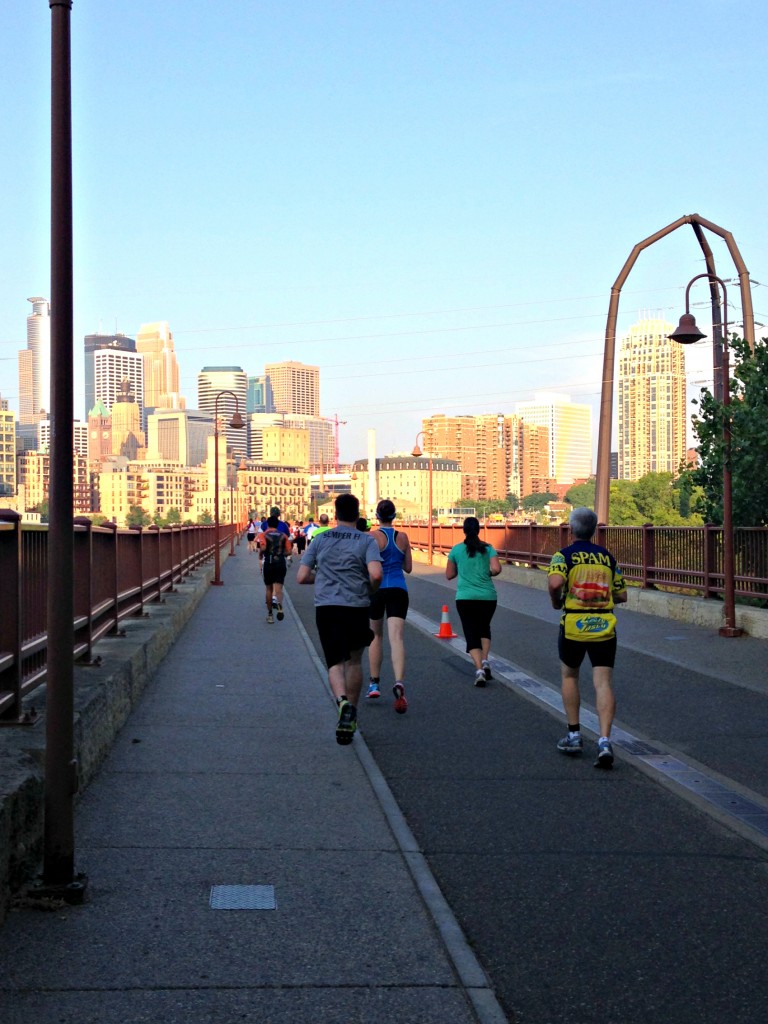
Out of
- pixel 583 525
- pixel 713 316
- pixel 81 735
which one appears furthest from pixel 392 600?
pixel 713 316

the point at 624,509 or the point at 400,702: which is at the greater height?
the point at 624,509

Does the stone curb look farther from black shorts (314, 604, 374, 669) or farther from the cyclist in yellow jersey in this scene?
the cyclist in yellow jersey

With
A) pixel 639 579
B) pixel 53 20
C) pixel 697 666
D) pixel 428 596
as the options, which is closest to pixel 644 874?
pixel 53 20

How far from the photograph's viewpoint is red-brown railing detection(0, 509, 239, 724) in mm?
6871

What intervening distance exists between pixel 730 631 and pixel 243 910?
1373 centimetres

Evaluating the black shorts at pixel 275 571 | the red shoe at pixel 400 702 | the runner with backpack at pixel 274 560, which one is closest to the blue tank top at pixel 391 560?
the red shoe at pixel 400 702

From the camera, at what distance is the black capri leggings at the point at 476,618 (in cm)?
1241

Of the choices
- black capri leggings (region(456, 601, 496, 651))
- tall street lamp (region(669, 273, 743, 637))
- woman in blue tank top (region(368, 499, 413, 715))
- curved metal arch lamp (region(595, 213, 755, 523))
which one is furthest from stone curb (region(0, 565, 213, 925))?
curved metal arch lamp (region(595, 213, 755, 523))

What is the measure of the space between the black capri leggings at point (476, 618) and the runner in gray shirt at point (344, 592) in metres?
3.12

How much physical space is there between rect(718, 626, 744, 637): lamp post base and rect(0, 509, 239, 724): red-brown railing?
8.14 meters

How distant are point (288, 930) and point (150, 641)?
7711 mm

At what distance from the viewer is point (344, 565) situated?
9266 millimetres

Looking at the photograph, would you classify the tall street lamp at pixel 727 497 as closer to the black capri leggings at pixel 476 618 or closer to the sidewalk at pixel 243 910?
the black capri leggings at pixel 476 618

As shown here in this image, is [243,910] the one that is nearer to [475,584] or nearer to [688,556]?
[475,584]
